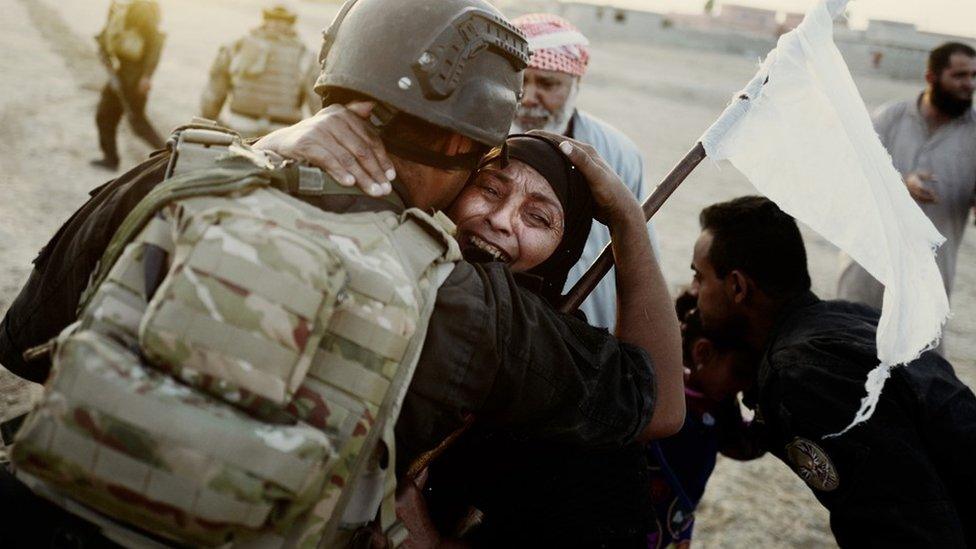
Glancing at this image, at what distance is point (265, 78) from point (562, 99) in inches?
155

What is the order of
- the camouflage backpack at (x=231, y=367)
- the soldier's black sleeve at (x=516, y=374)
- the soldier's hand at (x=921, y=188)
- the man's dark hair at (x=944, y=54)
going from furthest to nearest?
the man's dark hair at (x=944, y=54) < the soldier's hand at (x=921, y=188) < the soldier's black sleeve at (x=516, y=374) < the camouflage backpack at (x=231, y=367)

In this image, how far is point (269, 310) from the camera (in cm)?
126

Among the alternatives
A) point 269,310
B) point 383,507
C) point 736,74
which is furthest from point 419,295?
point 736,74

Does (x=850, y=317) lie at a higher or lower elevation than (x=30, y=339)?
higher

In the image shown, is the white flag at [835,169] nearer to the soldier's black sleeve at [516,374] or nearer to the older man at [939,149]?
the soldier's black sleeve at [516,374]

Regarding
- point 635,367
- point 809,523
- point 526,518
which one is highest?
point 635,367

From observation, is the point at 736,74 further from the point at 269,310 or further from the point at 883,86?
the point at 269,310

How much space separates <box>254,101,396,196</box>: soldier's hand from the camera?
163 cm

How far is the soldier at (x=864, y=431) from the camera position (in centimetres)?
234

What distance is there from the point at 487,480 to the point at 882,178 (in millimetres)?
1482

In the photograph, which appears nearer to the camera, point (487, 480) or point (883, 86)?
point (487, 480)

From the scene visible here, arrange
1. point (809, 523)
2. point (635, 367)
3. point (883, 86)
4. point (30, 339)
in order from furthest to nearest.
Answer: point (883, 86) < point (809, 523) < point (635, 367) < point (30, 339)

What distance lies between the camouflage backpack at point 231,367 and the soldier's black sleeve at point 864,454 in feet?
5.03

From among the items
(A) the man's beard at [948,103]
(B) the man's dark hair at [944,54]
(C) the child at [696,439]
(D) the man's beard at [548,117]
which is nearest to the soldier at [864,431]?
(C) the child at [696,439]
